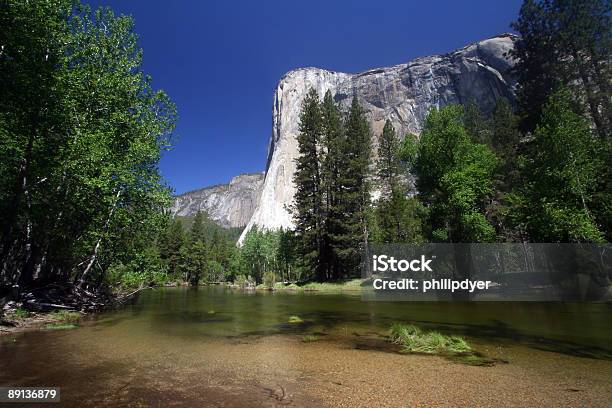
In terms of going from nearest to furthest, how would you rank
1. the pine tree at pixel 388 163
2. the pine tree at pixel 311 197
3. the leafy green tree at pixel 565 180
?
the leafy green tree at pixel 565 180 → the pine tree at pixel 311 197 → the pine tree at pixel 388 163

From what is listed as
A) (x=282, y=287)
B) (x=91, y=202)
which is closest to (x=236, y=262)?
(x=282, y=287)

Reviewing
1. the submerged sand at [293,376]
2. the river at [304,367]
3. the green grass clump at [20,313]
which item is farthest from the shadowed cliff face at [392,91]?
the submerged sand at [293,376]

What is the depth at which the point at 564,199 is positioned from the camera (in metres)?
22.2

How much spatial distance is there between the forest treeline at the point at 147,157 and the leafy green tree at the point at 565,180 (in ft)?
0.27

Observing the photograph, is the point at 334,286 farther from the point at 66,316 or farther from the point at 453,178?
the point at 66,316

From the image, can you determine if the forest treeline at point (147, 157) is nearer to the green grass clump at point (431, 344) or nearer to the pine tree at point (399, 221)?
the pine tree at point (399, 221)

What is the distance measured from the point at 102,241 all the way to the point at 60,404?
16598 millimetres

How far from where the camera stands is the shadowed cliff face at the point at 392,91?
370 feet

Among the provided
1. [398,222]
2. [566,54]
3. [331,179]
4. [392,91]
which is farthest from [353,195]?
[392,91]

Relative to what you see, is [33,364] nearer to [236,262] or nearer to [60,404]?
[60,404]

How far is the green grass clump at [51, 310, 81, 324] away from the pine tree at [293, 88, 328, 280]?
29.4m

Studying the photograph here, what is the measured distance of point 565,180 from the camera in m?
22.1

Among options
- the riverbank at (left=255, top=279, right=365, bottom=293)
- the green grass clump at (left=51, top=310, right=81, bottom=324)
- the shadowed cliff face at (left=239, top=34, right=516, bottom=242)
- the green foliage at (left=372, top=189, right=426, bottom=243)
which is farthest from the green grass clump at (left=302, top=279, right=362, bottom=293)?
the shadowed cliff face at (left=239, top=34, right=516, bottom=242)

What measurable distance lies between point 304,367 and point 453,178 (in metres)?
23.5
